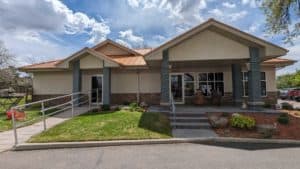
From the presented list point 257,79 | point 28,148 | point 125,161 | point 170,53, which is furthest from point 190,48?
point 28,148

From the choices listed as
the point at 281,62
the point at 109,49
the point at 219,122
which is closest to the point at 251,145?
the point at 219,122

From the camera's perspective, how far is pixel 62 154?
629 centimetres

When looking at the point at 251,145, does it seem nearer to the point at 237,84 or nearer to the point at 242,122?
the point at 242,122

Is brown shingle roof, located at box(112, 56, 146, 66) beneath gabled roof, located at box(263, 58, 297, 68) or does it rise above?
above

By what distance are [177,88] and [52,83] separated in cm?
1000

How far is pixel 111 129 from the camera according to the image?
27.6ft

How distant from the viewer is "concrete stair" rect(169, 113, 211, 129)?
9188mm

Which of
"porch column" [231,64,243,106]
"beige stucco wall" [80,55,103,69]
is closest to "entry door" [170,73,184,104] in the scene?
"porch column" [231,64,243,106]

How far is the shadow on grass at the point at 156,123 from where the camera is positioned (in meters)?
8.43

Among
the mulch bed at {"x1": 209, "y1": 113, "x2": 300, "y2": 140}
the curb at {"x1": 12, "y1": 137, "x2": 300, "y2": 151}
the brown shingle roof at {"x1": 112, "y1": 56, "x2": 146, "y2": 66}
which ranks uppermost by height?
the brown shingle roof at {"x1": 112, "y1": 56, "x2": 146, "y2": 66}

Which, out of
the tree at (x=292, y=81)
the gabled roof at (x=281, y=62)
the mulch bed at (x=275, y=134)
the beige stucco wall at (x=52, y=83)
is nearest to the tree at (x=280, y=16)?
the gabled roof at (x=281, y=62)

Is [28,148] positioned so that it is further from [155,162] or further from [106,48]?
[106,48]

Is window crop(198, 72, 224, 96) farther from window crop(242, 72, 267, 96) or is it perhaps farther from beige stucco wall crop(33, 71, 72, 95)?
beige stucco wall crop(33, 71, 72, 95)

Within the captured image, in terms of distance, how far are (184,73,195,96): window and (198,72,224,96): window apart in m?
A: 0.58
